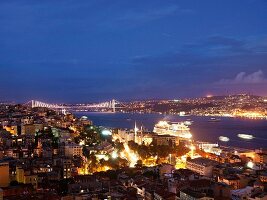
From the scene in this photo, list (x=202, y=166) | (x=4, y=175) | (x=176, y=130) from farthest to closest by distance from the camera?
1. (x=176, y=130)
2. (x=202, y=166)
3. (x=4, y=175)

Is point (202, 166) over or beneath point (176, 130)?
beneath

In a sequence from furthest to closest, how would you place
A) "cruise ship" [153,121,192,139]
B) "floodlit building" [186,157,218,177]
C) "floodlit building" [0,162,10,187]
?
"cruise ship" [153,121,192,139] → "floodlit building" [186,157,218,177] → "floodlit building" [0,162,10,187]

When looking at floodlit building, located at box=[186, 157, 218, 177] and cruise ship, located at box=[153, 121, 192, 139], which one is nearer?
floodlit building, located at box=[186, 157, 218, 177]

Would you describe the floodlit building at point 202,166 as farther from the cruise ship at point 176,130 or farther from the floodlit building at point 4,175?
the cruise ship at point 176,130

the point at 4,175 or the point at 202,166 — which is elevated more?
the point at 4,175

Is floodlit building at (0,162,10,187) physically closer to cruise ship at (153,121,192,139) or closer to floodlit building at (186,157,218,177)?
floodlit building at (186,157,218,177)

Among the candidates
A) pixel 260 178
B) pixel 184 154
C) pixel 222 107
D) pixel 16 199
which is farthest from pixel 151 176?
pixel 222 107

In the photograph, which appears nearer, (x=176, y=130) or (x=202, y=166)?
(x=202, y=166)

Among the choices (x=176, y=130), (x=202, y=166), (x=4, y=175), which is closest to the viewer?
(x=4, y=175)

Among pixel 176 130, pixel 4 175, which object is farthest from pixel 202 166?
pixel 176 130

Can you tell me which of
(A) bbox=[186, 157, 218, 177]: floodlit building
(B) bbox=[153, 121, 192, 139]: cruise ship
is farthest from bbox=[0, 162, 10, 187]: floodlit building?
(B) bbox=[153, 121, 192, 139]: cruise ship

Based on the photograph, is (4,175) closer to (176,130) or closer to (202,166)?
(202,166)
